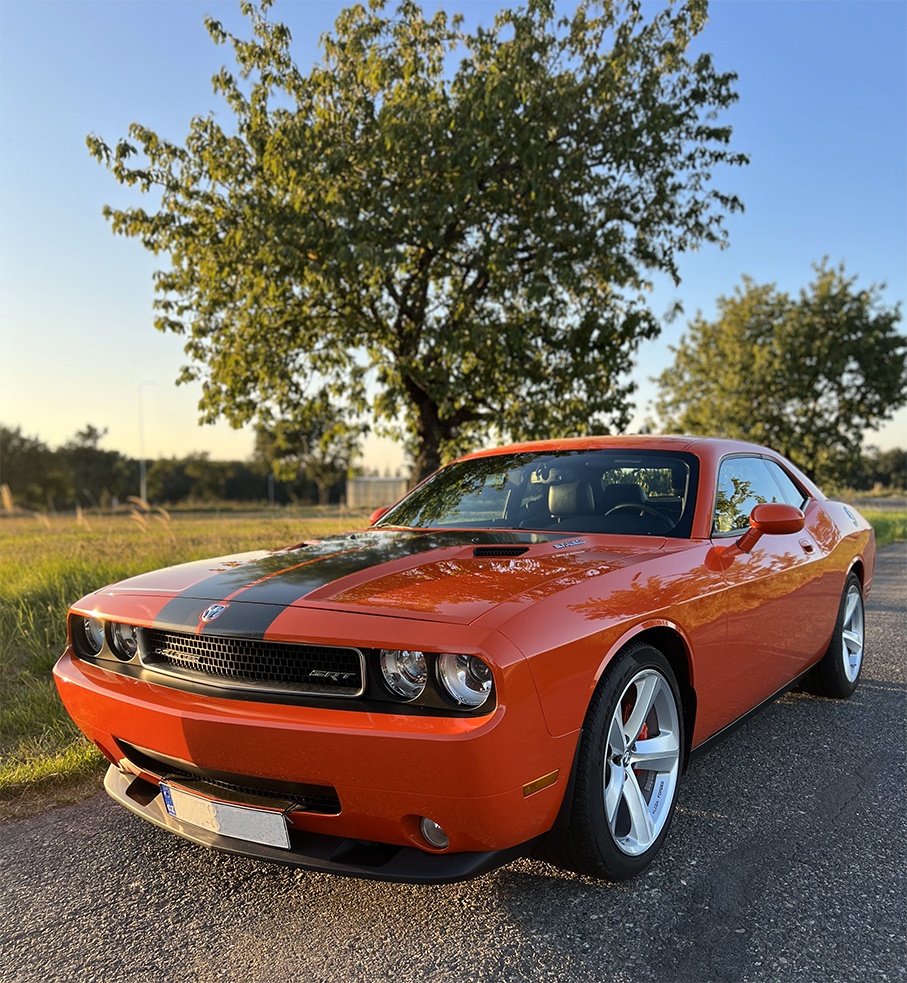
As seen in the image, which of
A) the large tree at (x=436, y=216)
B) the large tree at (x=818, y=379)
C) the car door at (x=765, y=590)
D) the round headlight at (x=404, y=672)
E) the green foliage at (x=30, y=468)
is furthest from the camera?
the green foliage at (x=30, y=468)

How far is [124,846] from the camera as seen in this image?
2.88 metres

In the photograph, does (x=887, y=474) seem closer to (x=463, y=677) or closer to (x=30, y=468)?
(x=30, y=468)

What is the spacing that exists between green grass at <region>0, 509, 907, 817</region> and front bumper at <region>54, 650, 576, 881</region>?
1.65 meters

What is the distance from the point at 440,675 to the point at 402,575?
21.6 inches

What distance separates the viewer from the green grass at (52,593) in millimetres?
3701

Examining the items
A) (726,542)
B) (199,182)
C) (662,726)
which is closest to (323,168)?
(199,182)

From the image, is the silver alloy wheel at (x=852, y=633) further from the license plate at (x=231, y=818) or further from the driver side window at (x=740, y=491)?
the license plate at (x=231, y=818)

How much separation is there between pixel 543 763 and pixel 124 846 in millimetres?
1691

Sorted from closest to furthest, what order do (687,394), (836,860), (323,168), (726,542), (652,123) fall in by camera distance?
(836,860) → (726,542) → (323,168) → (652,123) → (687,394)

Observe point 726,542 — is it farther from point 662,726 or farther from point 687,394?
point 687,394

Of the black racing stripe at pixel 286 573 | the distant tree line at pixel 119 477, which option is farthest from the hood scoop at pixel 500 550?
the distant tree line at pixel 119 477

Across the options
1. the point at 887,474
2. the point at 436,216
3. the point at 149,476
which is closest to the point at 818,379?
the point at 436,216

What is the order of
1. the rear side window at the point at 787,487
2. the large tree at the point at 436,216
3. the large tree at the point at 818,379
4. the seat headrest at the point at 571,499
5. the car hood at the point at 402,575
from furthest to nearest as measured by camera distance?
1. the large tree at the point at 818,379
2. the large tree at the point at 436,216
3. the rear side window at the point at 787,487
4. the seat headrest at the point at 571,499
5. the car hood at the point at 402,575

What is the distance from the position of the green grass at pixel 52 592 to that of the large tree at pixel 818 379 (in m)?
18.2
